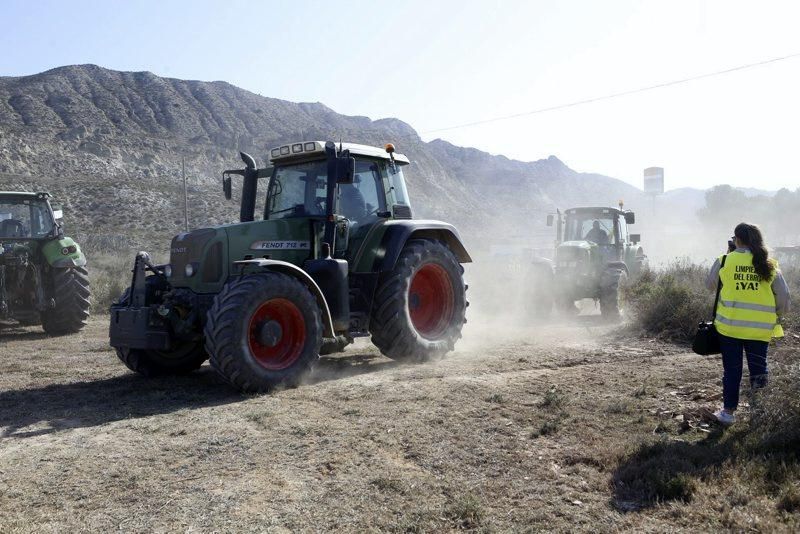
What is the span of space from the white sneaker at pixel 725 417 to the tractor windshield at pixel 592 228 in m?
9.96

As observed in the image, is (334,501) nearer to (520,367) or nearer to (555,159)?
(520,367)

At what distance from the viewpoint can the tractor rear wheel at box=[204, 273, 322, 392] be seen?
→ 6367 millimetres

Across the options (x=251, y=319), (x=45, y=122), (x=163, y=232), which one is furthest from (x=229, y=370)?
(x=45, y=122)

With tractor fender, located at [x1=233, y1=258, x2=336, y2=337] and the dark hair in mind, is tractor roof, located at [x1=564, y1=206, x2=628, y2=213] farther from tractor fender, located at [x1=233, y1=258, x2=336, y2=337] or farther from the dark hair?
the dark hair

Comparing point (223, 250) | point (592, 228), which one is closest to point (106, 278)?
point (223, 250)

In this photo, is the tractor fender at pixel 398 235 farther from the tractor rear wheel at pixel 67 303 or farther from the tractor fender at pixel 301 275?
the tractor rear wheel at pixel 67 303

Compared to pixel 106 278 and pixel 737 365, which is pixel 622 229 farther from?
pixel 106 278

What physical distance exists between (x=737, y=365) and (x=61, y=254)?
32.7 ft

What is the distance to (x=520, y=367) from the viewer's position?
8047 millimetres

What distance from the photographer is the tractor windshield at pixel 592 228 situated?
15078mm

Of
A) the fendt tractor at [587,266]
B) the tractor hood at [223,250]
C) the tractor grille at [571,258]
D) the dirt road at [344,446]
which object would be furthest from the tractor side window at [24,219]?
the tractor grille at [571,258]

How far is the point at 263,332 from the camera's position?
6746 mm

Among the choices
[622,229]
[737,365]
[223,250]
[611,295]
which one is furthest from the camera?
[622,229]

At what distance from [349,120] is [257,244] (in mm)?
81843
